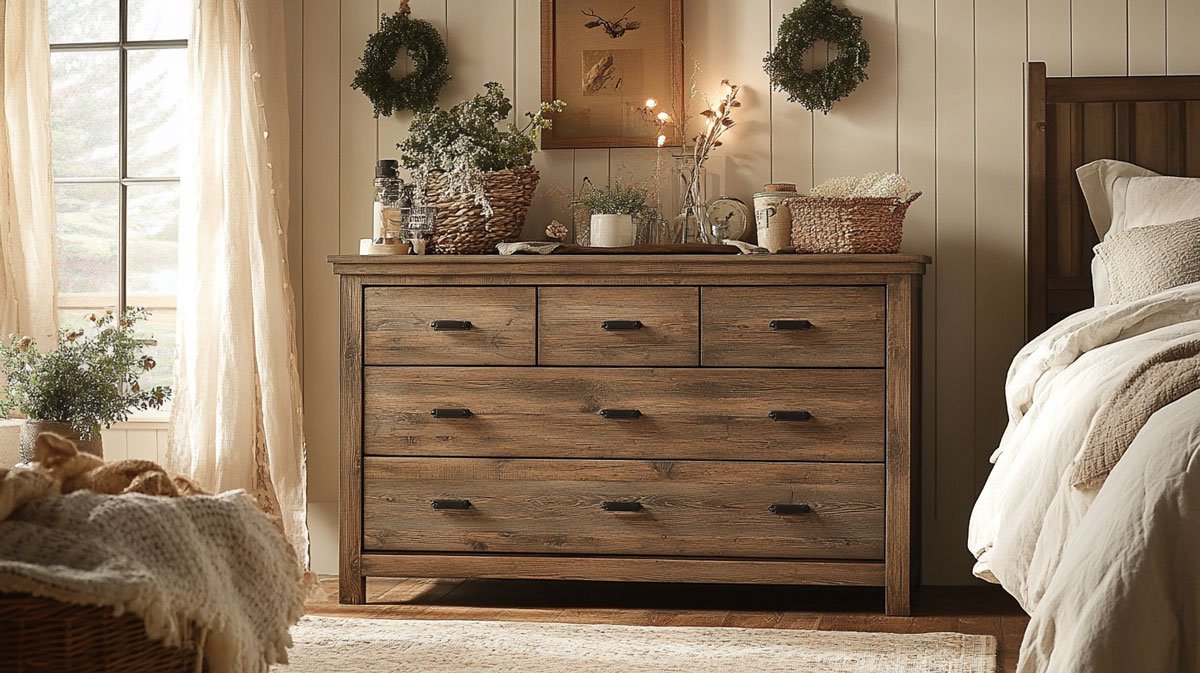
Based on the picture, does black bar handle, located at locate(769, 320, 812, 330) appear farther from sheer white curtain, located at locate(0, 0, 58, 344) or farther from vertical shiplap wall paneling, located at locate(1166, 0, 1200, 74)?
sheer white curtain, located at locate(0, 0, 58, 344)

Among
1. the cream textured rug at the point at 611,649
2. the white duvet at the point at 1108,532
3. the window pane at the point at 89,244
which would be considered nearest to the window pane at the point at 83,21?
the window pane at the point at 89,244

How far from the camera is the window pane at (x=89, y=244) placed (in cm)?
373

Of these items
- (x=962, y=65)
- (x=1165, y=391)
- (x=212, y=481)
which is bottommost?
(x=212, y=481)

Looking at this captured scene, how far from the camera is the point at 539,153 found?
364 centimetres

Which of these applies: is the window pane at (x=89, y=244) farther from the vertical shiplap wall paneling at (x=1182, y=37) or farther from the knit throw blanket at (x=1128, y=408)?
the vertical shiplap wall paneling at (x=1182, y=37)

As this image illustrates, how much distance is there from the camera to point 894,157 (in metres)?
3.48

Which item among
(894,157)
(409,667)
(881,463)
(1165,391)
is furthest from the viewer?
(894,157)

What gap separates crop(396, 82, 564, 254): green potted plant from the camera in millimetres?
3266

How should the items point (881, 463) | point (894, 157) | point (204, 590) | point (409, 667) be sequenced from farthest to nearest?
point (894, 157), point (881, 463), point (409, 667), point (204, 590)

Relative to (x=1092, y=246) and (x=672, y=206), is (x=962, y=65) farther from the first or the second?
(x=672, y=206)

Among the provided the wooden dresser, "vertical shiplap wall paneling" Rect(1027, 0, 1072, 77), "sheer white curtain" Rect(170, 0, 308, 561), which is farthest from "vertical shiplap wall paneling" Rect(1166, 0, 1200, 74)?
"sheer white curtain" Rect(170, 0, 308, 561)

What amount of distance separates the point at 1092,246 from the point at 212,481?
2424mm

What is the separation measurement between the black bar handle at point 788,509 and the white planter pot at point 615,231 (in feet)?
2.69

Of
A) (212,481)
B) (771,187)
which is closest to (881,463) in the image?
(771,187)
